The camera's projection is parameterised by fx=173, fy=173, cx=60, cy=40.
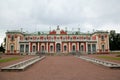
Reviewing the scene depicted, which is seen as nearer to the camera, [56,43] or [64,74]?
[64,74]

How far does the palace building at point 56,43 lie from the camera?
61812mm

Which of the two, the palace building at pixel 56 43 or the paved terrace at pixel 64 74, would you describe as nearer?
the paved terrace at pixel 64 74

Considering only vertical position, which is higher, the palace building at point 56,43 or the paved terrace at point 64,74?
the palace building at point 56,43

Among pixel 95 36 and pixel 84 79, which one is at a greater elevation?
pixel 95 36

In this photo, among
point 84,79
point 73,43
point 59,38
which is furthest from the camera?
point 59,38

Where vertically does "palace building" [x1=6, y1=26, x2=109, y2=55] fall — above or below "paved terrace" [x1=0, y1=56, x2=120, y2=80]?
above

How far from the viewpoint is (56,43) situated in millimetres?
62000

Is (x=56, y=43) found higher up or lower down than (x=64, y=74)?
higher up

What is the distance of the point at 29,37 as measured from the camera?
69.0 metres

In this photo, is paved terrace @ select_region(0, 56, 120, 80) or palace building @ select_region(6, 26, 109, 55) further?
palace building @ select_region(6, 26, 109, 55)

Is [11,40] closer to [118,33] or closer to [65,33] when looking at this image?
[65,33]

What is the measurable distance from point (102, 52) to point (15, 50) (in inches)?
1251

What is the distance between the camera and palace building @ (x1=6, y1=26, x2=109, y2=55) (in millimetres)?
61812

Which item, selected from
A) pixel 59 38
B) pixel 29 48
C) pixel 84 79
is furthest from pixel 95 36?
pixel 84 79
